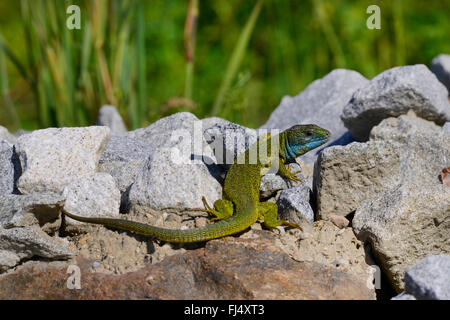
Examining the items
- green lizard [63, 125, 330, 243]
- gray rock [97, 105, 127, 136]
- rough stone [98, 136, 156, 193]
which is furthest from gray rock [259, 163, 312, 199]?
gray rock [97, 105, 127, 136]

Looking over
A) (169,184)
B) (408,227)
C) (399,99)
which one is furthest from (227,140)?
(399,99)

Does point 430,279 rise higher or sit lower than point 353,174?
lower

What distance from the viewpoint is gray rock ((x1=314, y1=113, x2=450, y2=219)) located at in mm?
3898

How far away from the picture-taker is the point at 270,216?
12.6ft

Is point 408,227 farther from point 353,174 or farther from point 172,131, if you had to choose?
point 172,131

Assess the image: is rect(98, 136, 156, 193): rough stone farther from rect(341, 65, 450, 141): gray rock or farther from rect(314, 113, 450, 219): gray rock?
rect(341, 65, 450, 141): gray rock

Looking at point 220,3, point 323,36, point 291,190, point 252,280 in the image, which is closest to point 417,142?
point 291,190

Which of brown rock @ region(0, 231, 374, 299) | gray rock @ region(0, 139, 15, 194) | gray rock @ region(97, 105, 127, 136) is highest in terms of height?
gray rock @ region(97, 105, 127, 136)

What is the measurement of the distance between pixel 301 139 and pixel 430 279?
6.13 feet

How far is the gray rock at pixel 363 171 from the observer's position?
3.90 m

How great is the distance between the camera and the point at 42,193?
3725 mm

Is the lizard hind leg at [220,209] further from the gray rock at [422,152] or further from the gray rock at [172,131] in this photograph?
the gray rock at [422,152]

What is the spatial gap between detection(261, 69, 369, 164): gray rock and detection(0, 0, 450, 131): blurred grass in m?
0.49

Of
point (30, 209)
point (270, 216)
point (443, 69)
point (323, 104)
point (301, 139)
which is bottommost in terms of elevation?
point (270, 216)
